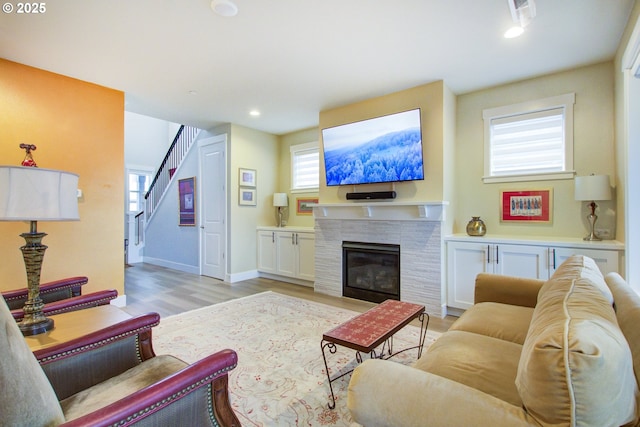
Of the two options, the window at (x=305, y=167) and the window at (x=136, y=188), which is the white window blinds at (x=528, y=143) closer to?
the window at (x=305, y=167)

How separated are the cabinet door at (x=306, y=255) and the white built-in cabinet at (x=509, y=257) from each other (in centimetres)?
202

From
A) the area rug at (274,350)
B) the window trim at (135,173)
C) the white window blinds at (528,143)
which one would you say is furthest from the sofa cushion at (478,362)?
the window trim at (135,173)

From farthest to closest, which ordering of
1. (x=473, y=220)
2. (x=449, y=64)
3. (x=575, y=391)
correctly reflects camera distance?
(x=473, y=220), (x=449, y=64), (x=575, y=391)

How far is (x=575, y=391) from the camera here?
731 mm

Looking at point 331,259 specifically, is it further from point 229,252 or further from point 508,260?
point 508,260

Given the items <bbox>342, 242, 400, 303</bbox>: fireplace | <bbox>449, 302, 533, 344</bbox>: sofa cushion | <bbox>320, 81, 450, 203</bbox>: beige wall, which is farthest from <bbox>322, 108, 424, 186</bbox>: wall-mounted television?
<bbox>449, 302, 533, 344</bbox>: sofa cushion

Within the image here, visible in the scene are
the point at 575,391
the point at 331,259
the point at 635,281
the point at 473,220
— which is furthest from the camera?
the point at 331,259

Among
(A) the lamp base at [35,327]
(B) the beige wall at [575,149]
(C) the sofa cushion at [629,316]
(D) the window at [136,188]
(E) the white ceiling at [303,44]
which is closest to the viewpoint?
(C) the sofa cushion at [629,316]

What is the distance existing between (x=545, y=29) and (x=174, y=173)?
639 centimetres

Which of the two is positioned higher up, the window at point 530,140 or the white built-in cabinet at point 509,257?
the window at point 530,140

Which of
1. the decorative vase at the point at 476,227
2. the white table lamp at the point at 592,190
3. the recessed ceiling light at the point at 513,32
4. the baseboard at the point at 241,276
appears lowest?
the baseboard at the point at 241,276

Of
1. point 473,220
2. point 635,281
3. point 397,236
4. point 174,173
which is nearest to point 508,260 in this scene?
point 473,220

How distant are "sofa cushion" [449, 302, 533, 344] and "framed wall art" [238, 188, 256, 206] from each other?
403 cm

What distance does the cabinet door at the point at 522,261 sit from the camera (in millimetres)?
2947
